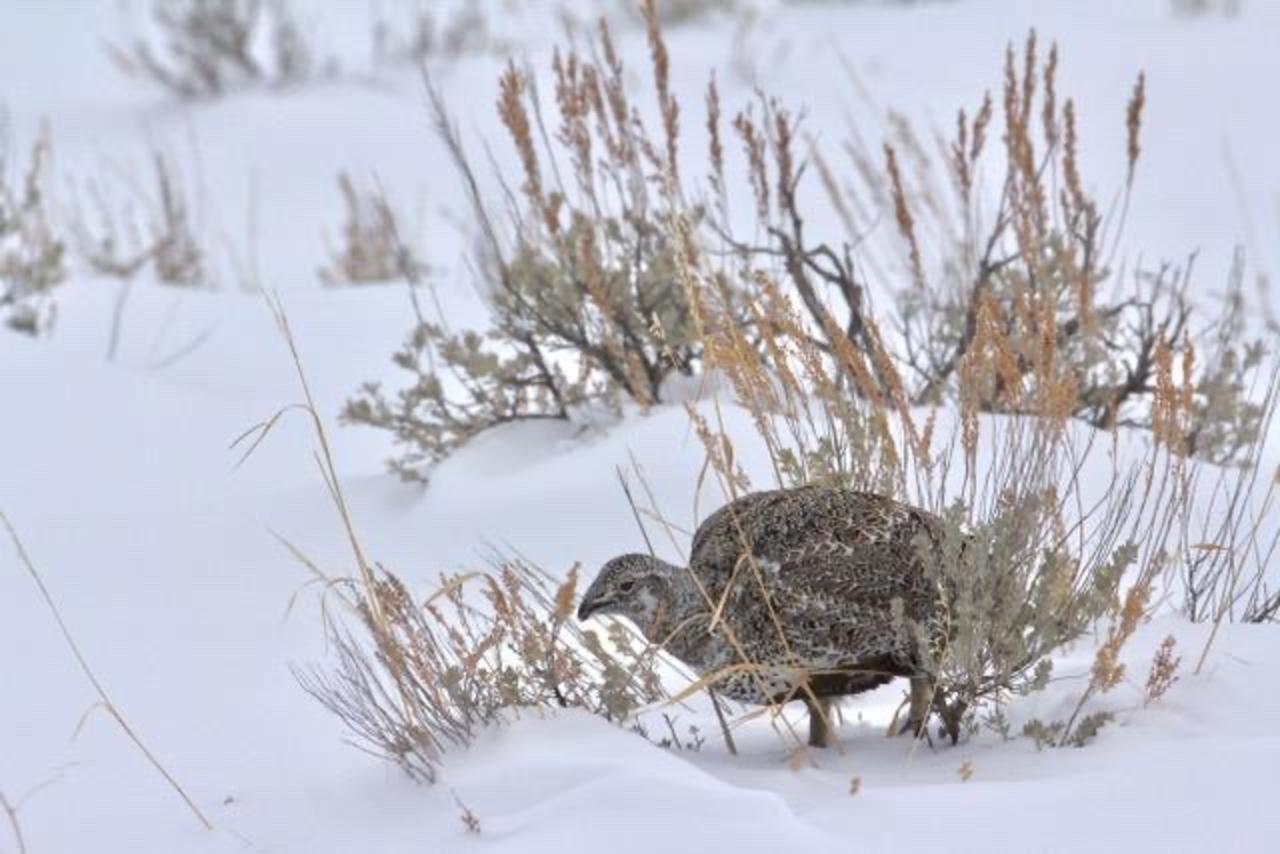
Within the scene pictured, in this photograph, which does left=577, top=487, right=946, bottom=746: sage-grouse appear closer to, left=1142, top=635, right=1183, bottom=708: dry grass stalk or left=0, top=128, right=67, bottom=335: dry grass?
left=1142, top=635, right=1183, bottom=708: dry grass stalk

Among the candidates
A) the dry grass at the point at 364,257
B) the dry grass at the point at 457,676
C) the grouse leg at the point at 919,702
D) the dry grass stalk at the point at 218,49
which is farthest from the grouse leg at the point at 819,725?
the dry grass stalk at the point at 218,49

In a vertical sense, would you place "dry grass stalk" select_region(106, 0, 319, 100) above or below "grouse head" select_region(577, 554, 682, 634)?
below

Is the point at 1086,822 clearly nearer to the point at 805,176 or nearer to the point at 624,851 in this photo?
the point at 624,851

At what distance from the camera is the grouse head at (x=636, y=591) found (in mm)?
2936

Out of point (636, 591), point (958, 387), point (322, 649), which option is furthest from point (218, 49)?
point (636, 591)

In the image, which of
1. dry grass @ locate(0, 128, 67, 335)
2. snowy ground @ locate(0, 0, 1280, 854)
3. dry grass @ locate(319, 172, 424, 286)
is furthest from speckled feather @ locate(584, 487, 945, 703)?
dry grass @ locate(319, 172, 424, 286)

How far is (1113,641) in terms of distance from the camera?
2660mm

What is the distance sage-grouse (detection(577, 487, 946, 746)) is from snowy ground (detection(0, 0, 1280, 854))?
0.13 m

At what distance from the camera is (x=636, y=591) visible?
9.65ft

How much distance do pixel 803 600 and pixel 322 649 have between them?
1286mm

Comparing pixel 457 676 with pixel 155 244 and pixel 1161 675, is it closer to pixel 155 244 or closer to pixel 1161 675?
pixel 1161 675

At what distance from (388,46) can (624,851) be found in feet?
35.2

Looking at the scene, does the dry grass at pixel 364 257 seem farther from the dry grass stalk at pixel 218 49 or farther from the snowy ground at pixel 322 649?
the dry grass stalk at pixel 218 49

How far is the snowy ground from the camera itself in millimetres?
2484
